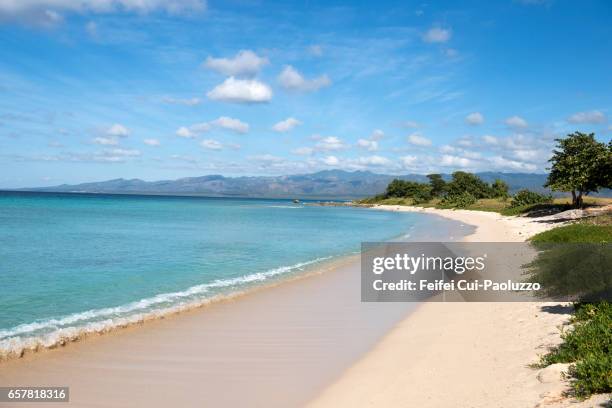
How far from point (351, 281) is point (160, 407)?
13.3 m

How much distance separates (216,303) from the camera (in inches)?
629

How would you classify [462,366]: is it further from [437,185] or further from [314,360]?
[437,185]

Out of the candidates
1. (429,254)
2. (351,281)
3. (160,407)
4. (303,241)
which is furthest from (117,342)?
(303,241)

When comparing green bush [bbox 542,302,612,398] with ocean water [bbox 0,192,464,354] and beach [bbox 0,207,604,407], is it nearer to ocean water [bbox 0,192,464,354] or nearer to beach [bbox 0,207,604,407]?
beach [bbox 0,207,604,407]

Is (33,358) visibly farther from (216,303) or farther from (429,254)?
(429,254)

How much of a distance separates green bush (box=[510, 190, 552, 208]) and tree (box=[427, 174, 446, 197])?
64.5 m

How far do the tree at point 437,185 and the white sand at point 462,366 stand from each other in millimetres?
134695

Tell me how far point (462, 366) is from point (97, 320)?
10.8 m

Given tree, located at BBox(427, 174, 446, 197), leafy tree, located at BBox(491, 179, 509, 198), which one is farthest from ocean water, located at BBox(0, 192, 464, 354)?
tree, located at BBox(427, 174, 446, 197)

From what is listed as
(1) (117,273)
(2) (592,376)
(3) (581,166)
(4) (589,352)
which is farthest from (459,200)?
(2) (592,376)

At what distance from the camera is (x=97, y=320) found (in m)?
13.3

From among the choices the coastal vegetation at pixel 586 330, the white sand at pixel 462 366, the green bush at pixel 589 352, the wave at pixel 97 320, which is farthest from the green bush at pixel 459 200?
the green bush at pixel 589 352

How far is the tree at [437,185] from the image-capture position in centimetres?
14262

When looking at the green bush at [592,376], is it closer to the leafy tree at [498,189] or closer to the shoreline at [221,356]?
the shoreline at [221,356]
